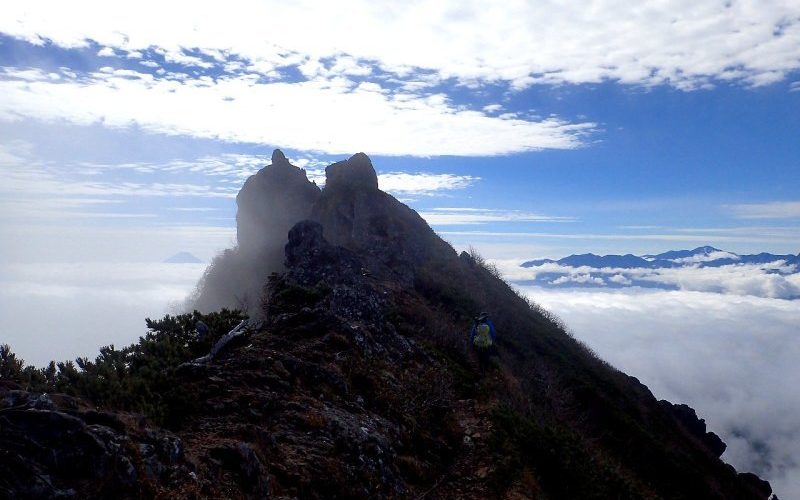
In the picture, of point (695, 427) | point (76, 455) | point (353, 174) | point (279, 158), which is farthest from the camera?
point (279, 158)

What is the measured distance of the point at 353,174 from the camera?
53.3 metres

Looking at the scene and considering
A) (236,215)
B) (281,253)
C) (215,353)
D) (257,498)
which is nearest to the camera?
(257,498)

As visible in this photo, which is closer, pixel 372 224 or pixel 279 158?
pixel 372 224

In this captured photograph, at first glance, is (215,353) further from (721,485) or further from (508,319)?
(721,485)

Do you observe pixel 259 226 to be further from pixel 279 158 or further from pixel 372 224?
pixel 372 224

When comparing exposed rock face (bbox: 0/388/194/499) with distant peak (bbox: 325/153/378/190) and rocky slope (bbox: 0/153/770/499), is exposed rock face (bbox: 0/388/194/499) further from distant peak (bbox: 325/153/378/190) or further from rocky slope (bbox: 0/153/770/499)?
distant peak (bbox: 325/153/378/190)

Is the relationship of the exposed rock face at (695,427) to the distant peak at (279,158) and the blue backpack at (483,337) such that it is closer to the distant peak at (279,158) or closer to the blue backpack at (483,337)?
the blue backpack at (483,337)

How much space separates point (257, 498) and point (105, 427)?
7.49ft

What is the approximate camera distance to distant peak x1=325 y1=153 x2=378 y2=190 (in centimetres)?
5266

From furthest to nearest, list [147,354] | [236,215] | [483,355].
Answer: [236,215] → [483,355] → [147,354]

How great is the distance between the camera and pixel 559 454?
11203 millimetres

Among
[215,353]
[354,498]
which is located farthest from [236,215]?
[354,498]

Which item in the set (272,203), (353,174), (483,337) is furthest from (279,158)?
(483,337)

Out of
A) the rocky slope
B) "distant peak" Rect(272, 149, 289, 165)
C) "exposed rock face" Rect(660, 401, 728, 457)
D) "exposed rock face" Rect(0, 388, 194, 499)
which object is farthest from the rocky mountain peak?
"exposed rock face" Rect(0, 388, 194, 499)
